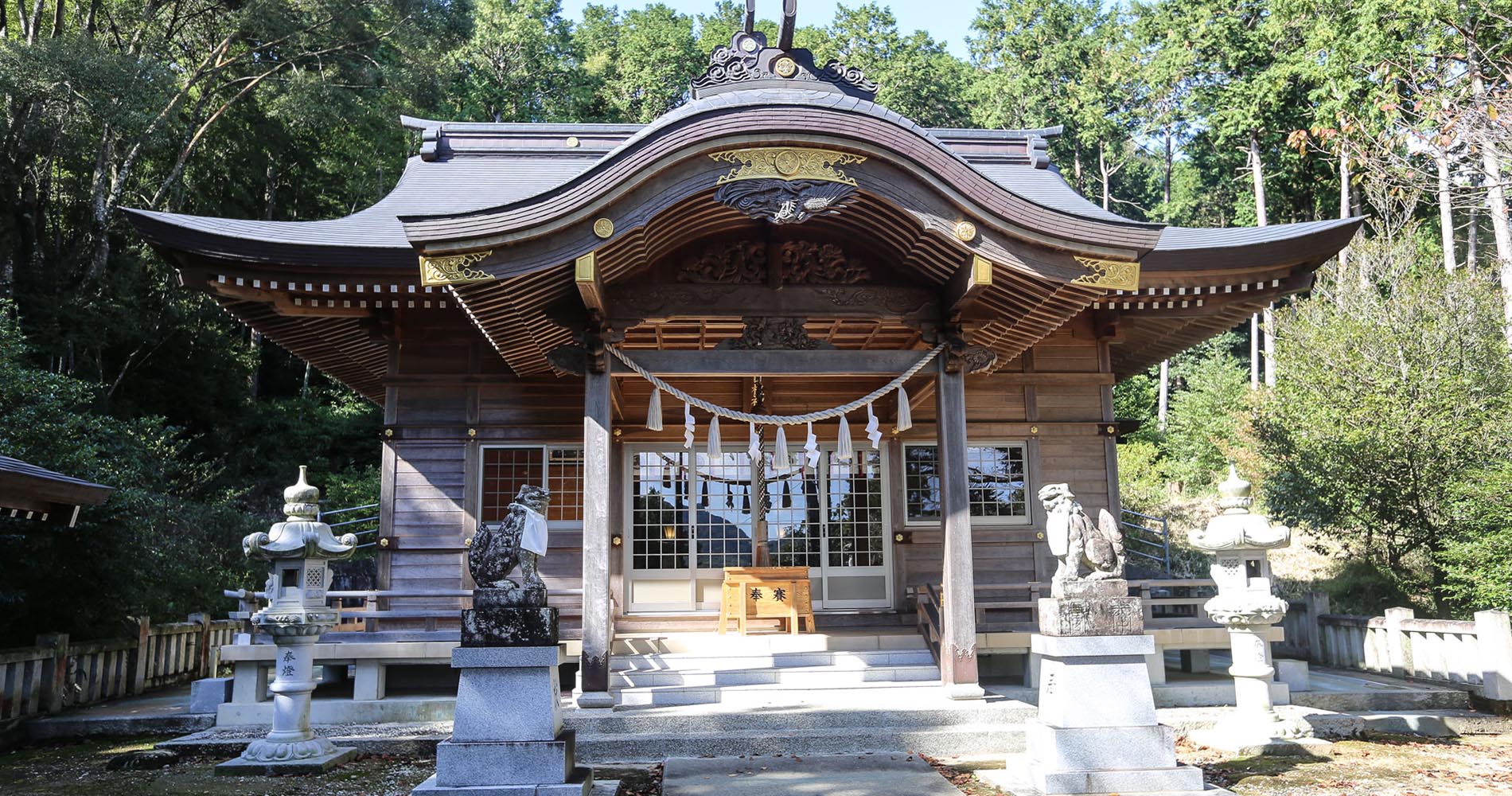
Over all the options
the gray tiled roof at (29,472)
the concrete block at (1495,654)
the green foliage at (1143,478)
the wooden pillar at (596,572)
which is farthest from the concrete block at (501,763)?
the green foliage at (1143,478)

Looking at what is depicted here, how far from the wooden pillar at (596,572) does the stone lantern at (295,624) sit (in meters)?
2.01

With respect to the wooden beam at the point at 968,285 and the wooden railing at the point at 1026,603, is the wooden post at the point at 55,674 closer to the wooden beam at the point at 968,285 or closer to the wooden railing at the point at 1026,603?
the wooden railing at the point at 1026,603

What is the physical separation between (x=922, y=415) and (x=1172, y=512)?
1458 cm

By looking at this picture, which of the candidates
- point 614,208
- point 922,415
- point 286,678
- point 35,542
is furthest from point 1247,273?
point 35,542

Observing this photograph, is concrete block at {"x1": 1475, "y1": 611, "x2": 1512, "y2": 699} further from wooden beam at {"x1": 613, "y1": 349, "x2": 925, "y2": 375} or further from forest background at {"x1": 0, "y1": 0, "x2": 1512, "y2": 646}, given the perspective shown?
wooden beam at {"x1": 613, "y1": 349, "x2": 925, "y2": 375}

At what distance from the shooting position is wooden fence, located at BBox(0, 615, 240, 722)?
28.6ft

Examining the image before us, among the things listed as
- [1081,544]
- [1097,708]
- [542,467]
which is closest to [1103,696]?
[1097,708]

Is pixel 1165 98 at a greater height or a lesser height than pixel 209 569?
greater

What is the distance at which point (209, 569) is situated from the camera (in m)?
15.5

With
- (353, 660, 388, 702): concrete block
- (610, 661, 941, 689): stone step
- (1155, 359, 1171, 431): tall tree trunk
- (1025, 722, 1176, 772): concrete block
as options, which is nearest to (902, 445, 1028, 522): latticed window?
(610, 661, 941, 689): stone step

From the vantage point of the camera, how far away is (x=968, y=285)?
25.9 ft

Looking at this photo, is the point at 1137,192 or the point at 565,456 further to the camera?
the point at 1137,192

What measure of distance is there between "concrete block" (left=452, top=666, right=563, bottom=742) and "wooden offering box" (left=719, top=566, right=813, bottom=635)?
13.8 ft

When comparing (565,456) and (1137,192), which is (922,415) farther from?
(1137,192)
